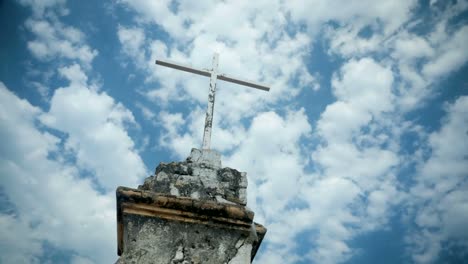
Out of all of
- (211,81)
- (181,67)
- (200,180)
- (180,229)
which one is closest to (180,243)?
(180,229)

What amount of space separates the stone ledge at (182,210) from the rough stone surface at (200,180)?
0.89 ft

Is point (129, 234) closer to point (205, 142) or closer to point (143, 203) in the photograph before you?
point (143, 203)

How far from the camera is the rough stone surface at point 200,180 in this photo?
2.81 m

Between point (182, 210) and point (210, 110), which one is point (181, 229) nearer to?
point (182, 210)

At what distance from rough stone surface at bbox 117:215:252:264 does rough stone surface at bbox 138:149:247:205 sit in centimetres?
32

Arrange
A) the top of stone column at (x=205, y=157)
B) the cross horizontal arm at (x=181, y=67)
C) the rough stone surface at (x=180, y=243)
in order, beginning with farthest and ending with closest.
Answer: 1. the cross horizontal arm at (x=181, y=67)
2. the top of stone column at (x=205, y=157)
3. the rough stone surface at (x=180, y=243)

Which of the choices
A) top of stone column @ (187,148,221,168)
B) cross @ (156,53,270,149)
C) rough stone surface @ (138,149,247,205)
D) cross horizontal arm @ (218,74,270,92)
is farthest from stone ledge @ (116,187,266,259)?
cross horizontal arm @ (218,74,270,92)

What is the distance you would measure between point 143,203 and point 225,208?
0.62 metres

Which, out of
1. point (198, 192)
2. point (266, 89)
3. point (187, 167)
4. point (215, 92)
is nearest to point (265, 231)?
point (198, 192)

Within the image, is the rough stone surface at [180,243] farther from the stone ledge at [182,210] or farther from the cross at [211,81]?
the cross at [211,81]

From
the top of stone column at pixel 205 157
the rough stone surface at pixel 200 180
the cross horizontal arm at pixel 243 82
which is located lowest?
the rough stone surface at pixel 200 180

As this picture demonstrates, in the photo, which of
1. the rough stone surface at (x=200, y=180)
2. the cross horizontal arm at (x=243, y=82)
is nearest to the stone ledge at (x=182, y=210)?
the rough stone surface at (x=200, y=180)

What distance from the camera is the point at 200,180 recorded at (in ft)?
9.61

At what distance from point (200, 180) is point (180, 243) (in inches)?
24.0
